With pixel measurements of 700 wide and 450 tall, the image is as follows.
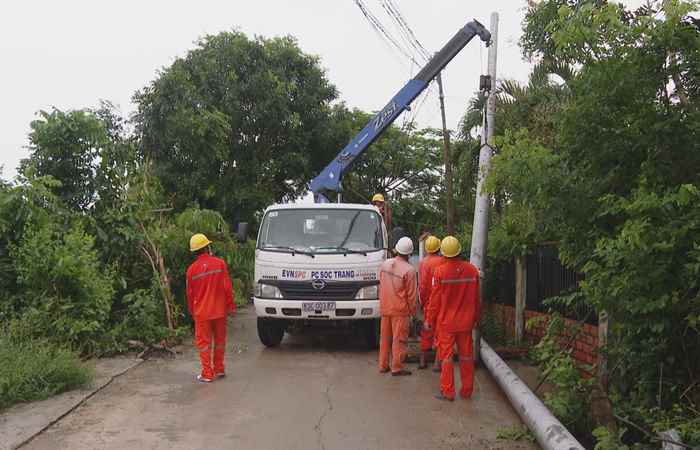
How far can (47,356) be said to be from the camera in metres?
7.97

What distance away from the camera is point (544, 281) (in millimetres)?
9844

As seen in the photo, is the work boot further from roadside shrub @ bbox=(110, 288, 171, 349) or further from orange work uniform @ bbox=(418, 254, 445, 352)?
roadside shrub @ bbox=(110, 288, 171, 349)

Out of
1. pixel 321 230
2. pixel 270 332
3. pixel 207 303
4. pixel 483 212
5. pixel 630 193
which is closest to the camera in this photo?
pixel 630 193

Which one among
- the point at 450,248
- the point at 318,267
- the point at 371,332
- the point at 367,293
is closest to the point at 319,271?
the point at 318,267

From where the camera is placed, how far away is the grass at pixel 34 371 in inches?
283

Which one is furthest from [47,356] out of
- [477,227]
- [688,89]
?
[688,89]

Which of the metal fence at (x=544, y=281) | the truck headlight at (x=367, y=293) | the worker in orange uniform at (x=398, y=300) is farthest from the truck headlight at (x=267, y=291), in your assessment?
the metal fence at (x=544, y=281)

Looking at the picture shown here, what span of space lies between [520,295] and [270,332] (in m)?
3.91

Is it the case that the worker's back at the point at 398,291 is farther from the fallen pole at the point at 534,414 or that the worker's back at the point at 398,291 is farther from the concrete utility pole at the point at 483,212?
the fallen pole at the point at 534,414

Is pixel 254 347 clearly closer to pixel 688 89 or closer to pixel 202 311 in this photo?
pixel 202 311

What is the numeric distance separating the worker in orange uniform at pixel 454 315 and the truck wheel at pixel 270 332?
411cm

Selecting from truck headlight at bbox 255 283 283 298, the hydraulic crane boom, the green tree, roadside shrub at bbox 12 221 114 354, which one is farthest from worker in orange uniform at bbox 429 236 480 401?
the green tree

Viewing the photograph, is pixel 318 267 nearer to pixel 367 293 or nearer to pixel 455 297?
pixel 367 293

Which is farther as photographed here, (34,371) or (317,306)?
(317,306)
